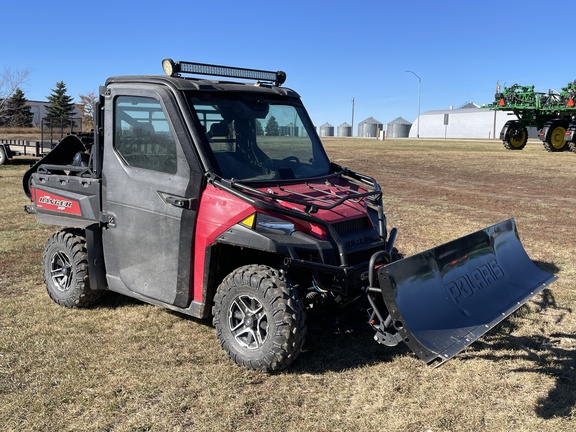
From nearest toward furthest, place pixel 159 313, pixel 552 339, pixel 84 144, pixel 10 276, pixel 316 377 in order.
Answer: pixel 316 377 → pixel 552 339 → pixel 159 313 → pixel 84 144 → pixel 10 276

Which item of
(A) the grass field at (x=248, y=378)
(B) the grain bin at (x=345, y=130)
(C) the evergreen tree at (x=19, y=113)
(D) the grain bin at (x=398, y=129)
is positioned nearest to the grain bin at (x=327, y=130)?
(B) the grain bin at (x=345, y=130)

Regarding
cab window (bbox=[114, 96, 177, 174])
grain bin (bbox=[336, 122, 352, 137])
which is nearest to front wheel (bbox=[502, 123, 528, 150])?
cab window (bbox=[114, 96, 177, 174])

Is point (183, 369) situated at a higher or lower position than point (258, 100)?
lower

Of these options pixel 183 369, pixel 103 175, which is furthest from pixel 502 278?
pixel 103 175

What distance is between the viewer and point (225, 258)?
4531 millimetres

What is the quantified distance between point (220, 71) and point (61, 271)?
2.53 m

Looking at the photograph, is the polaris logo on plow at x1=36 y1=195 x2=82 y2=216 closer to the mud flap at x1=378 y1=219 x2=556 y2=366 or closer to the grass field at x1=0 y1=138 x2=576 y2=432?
the grass field at x1=0 y1=138 x2=576 y2=432

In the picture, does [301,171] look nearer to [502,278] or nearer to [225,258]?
[225,258]

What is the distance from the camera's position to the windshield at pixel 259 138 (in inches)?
183

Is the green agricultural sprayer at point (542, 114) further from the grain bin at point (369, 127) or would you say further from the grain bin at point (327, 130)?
the grain bin at point (327, 130)

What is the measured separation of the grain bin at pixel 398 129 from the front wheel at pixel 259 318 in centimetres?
8702

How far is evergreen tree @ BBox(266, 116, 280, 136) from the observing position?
5.12 metres

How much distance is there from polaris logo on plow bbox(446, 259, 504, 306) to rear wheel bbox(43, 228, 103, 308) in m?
3.29

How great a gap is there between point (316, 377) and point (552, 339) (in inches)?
87.6
